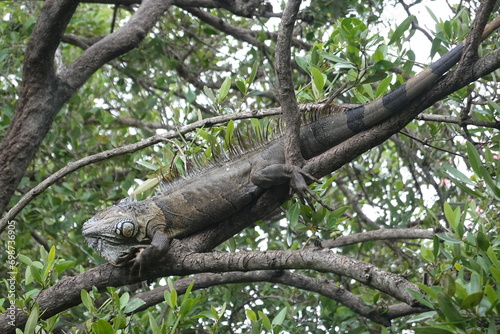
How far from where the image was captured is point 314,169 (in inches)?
123

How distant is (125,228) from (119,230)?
3cm

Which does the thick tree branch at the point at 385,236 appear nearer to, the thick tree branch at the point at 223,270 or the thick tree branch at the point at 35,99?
the thick tree branch at the point at 223,270

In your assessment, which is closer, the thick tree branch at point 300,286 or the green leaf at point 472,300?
the green leaf at point 472,300

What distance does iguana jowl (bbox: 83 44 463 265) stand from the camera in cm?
340

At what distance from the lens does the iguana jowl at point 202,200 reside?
340cm

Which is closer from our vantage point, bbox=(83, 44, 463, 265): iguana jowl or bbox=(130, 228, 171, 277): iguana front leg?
bbox=(130, 228, 171, 277): iguana front leg

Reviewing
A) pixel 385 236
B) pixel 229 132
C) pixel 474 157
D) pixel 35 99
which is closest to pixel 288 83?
pixel 229 132

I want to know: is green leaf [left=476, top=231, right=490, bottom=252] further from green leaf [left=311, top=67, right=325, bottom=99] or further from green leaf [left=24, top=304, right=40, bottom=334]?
green leaf [left=24, top=304, right=40, bottom=334]

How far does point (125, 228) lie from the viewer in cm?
359

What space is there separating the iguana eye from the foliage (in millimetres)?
203

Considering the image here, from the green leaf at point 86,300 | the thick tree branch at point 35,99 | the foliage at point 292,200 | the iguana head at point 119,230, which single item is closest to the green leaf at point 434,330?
the foliage at point 292,200

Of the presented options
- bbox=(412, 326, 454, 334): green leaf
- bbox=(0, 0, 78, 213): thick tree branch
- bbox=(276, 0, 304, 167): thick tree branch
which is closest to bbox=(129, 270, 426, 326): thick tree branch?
bbox=(276, 0, 304, 167): thick tree branch

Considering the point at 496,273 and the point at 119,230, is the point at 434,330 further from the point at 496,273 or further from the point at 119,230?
the point at 119,230

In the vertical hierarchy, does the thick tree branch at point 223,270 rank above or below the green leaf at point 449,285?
above
